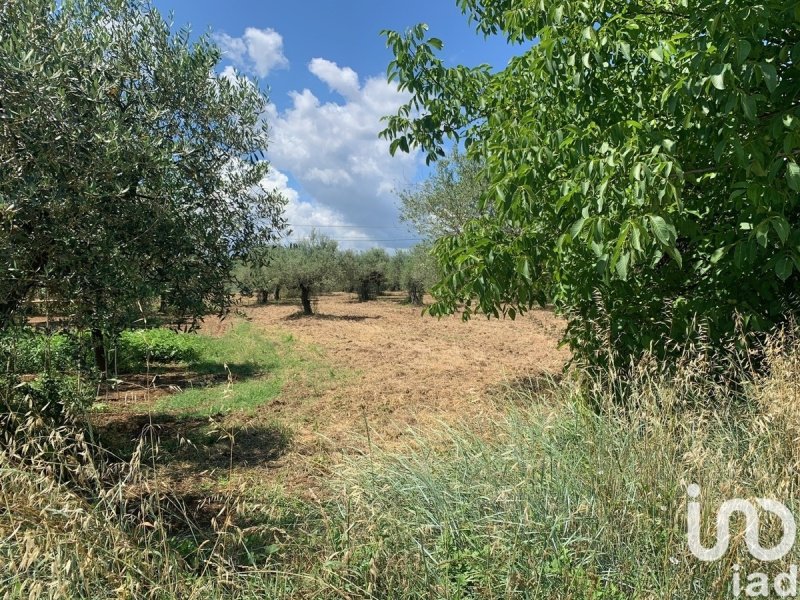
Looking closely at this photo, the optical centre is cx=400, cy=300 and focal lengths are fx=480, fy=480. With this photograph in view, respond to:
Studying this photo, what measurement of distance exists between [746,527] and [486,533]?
3.99 feet

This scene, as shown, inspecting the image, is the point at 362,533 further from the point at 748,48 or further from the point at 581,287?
the point at 748,48

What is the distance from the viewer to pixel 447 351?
13.7 meters

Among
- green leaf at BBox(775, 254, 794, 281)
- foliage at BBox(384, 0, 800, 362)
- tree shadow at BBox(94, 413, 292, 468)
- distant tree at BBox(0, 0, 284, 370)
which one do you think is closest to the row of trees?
tree shadow at BBox(94, 413, 292, 468)

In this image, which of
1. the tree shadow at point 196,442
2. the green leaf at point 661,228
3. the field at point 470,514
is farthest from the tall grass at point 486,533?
the tree shadow at point 196,442

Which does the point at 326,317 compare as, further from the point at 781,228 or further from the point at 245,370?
the point at 781,228

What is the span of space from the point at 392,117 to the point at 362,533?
15.4ft

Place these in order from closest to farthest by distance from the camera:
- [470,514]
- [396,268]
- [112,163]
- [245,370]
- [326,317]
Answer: [470,514] → [112,163] → [245,370] → [326,317] → [396,268]

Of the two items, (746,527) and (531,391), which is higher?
(531,391)

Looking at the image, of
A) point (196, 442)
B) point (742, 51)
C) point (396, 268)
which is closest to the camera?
point (742, 51)

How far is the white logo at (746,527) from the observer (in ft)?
7.15

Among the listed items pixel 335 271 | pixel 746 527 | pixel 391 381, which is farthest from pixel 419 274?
pixel 746 527

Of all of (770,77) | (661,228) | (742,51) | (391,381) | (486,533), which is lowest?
(391,381)

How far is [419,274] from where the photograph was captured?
29609mm

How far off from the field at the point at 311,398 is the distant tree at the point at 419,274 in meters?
9.12
